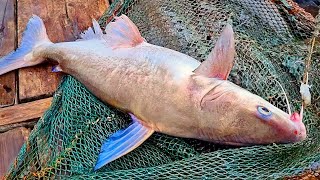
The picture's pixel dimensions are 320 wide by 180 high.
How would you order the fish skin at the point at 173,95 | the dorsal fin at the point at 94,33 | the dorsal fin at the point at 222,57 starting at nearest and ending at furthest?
the fish skin at the point at 173,95, the dorsal fin at the point at 222,57, the dorsal fin at the point at 94,33

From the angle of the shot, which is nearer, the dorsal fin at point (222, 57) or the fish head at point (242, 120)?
the fish head at point (242, 120)

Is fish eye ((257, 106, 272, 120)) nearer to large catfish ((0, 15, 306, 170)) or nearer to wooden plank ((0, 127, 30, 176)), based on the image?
large catfish ((0, 15, 306, 170))

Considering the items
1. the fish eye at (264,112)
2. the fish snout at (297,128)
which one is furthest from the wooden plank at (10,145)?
the fish snout at (297,128)

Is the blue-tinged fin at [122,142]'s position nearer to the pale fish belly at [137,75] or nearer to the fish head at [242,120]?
the pale fish belly at [137,75]

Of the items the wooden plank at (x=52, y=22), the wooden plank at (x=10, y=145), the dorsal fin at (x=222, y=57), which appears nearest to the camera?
the dorsal fin at (x=222, y=57)

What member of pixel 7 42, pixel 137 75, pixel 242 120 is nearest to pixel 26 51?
pixel 7 42

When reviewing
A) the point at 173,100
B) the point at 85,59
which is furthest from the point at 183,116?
the point at 85,59
